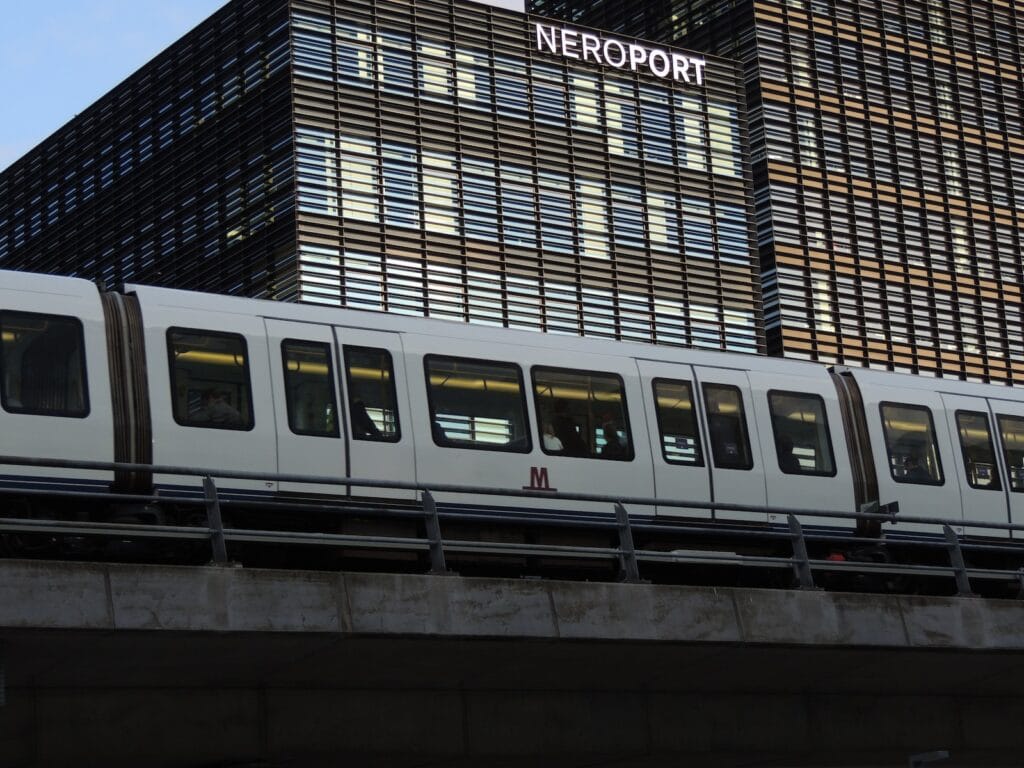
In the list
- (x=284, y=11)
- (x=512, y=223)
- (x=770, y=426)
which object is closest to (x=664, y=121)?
(x=512, y=223)

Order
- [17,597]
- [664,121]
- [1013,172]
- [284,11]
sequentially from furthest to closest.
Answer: [1013,172] < [664,121] < [284,11] < [17,597]

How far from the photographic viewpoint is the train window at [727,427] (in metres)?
24.3

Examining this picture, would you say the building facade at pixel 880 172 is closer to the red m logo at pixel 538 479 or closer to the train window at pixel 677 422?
the train window at pixel 677 422

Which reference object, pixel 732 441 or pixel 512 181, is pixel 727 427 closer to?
pixel 732 441

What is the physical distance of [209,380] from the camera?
20.7 m

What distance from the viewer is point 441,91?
98625mm

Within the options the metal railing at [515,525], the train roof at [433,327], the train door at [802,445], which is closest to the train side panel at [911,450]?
the train roof at [433,327]

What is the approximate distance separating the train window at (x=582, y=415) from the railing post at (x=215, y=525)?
7306mm

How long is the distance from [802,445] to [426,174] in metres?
72.3

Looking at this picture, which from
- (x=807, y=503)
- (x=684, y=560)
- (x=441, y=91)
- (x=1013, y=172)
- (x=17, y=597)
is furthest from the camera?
(x=1013, y=172)

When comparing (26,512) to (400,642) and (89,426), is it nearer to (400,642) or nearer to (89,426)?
(89,426)

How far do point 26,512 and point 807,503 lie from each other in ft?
33.0

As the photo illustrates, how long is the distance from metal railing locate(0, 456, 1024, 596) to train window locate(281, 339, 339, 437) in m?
0.70

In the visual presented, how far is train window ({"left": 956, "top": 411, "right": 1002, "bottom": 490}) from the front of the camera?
27.0m
